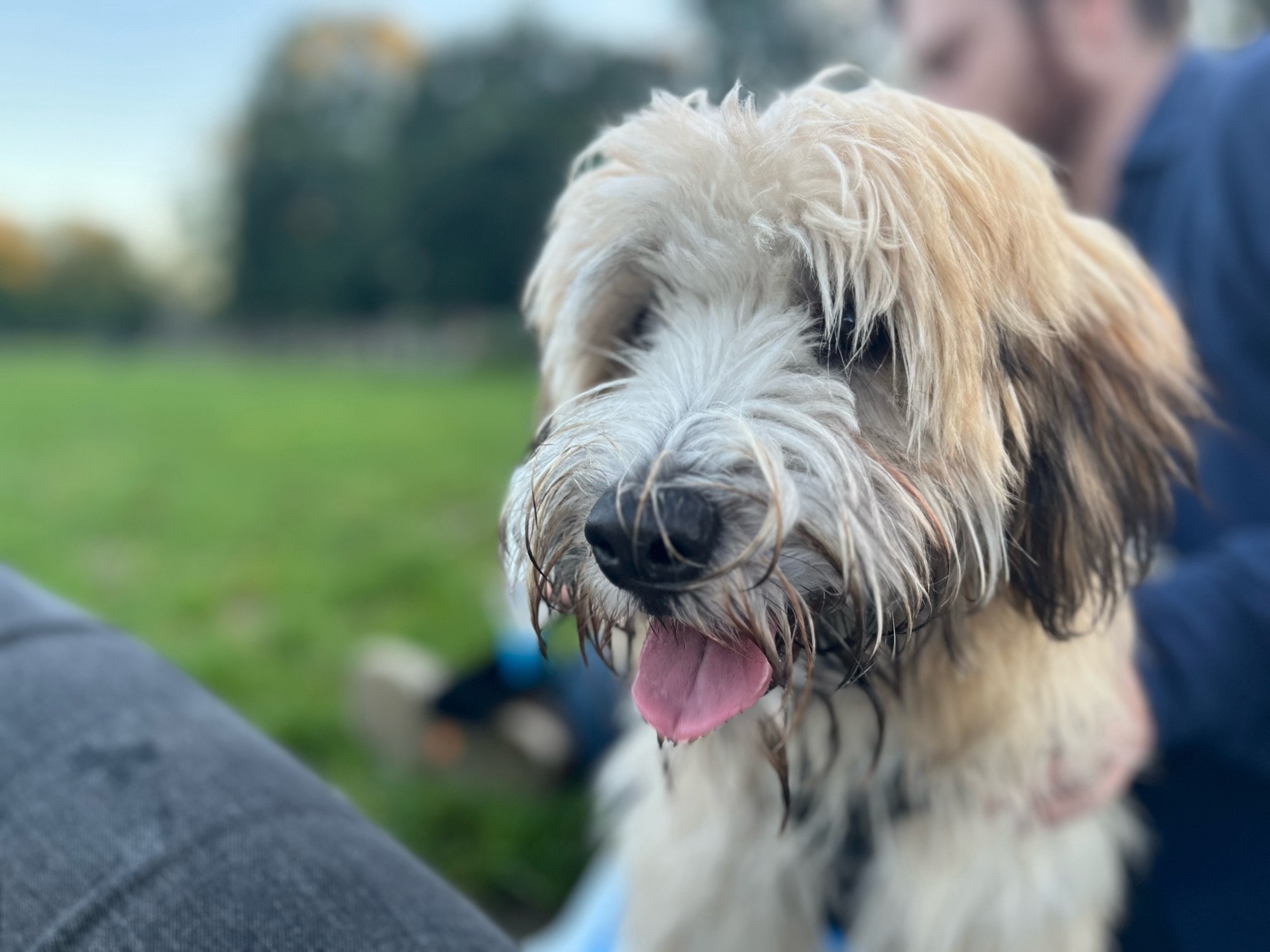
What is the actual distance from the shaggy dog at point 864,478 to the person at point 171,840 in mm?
456

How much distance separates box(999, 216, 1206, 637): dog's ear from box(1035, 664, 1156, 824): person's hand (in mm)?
373

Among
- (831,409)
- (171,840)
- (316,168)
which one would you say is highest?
(831,409)

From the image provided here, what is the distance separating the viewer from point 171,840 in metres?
1.32

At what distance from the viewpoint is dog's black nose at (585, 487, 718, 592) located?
3.97ft

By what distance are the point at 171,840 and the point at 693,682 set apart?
29.6 inches

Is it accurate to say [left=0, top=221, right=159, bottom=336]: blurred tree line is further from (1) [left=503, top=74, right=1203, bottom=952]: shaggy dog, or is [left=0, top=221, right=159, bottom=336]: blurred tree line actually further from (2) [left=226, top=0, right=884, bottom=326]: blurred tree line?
(1) [left=503, top=74, right=1203, bottom=952]: shaggy dog

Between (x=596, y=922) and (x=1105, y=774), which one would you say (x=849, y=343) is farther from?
(x=596, y=922)

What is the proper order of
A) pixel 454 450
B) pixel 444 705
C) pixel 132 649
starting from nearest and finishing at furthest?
1. pixel 132 649
2. pixel 444 705
3. pixel 454 450

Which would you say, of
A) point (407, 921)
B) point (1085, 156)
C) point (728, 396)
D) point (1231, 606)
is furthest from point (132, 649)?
point (1085, 156)

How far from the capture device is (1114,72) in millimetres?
2645

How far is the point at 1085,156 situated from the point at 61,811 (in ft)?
9.76

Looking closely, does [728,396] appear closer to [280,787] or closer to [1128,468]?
[1128,468]

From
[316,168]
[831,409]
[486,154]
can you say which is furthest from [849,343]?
[316,168]

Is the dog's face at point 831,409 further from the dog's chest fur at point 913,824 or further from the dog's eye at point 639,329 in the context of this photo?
the dog's chest fur at point 913,824
